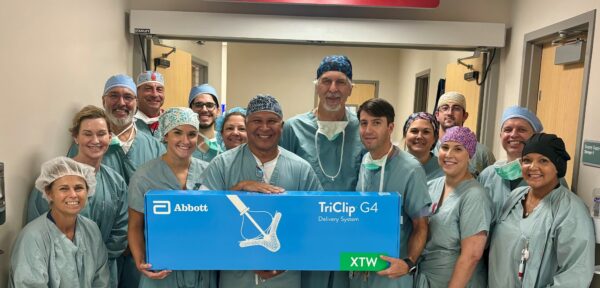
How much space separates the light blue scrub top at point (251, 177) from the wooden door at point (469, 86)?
2.07 m

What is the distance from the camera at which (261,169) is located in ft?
5.49

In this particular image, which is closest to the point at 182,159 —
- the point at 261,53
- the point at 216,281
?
the point at 216,281

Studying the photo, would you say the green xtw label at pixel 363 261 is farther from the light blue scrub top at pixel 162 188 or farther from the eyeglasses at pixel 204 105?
the eyeglasses at pixel 204 105

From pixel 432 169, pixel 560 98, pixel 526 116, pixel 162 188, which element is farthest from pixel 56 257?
pixel 560 98

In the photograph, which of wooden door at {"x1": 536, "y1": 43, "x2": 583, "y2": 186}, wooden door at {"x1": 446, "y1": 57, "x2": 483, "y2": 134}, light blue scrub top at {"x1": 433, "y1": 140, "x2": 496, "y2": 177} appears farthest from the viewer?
wooden door at {"x1": 446, "y1": 57, "x2": 483, "y2": 134}

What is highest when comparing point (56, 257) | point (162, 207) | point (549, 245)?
point (162, 207)

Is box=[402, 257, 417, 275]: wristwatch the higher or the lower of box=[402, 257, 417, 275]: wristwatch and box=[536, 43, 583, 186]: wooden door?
the lower

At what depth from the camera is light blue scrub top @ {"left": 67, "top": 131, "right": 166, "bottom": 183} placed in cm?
217

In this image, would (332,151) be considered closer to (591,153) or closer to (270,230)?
(270,230)

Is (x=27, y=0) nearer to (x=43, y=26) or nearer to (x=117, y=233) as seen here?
(x=43, y=26)

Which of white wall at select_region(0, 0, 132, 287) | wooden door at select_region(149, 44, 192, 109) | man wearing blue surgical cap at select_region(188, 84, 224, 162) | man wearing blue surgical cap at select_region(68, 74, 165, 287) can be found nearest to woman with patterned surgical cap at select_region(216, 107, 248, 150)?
man wearing blue surgical cap at select_region(188, 84, 224, 162)

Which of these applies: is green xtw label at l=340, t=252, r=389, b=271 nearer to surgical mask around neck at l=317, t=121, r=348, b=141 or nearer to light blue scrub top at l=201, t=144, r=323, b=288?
light blue scrub top at l=201, t=144, r=323, b=288

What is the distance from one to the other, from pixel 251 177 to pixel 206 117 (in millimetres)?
1075

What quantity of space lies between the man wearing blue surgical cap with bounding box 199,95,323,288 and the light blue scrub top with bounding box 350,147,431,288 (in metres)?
0.29
